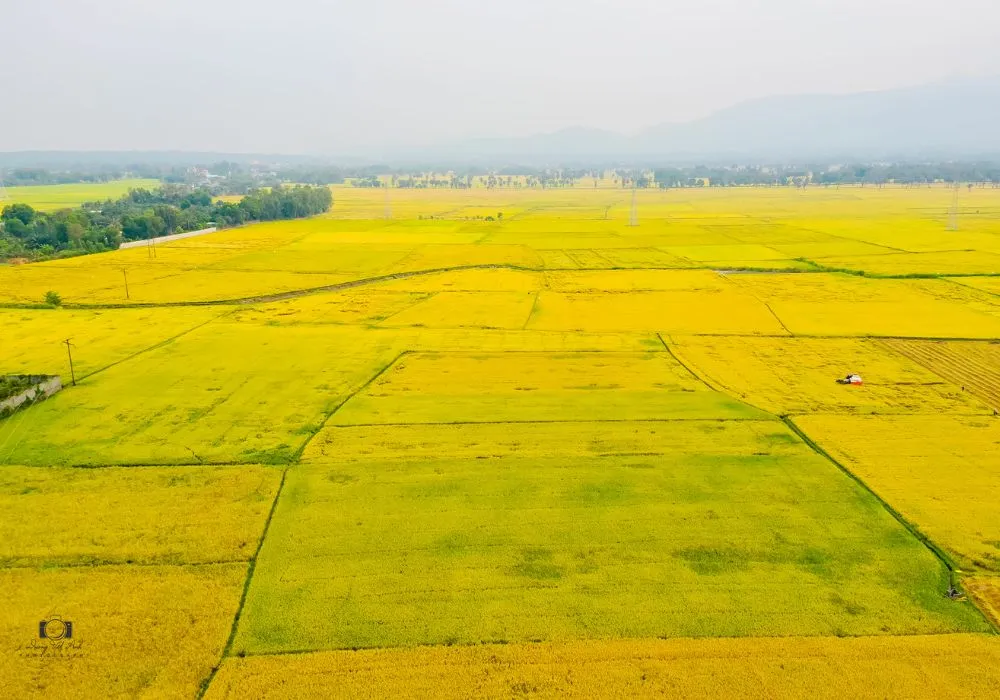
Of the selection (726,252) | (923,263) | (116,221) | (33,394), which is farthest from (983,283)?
(116,221)

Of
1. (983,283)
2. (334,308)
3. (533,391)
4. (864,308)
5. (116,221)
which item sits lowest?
(533,391)

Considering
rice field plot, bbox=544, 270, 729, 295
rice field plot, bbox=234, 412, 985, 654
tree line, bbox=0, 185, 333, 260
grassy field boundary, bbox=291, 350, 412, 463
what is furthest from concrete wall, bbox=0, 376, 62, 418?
tree line, bbox=0, 185, 333, 260

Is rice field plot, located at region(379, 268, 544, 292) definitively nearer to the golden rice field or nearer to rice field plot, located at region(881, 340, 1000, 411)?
the golden rice field

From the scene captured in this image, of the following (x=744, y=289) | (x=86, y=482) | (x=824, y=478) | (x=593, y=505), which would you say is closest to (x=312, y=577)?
(x=593, y=505)

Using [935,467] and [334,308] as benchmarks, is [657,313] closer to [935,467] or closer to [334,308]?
[334,308]

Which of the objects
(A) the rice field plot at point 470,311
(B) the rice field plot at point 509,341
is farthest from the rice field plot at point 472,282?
(B) the rice field plot at point 509,341

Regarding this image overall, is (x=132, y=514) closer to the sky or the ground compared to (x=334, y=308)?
closer to the ground

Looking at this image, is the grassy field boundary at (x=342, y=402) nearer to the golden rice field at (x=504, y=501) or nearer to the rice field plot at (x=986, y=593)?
the golden rice field at (x=504, y=501)
